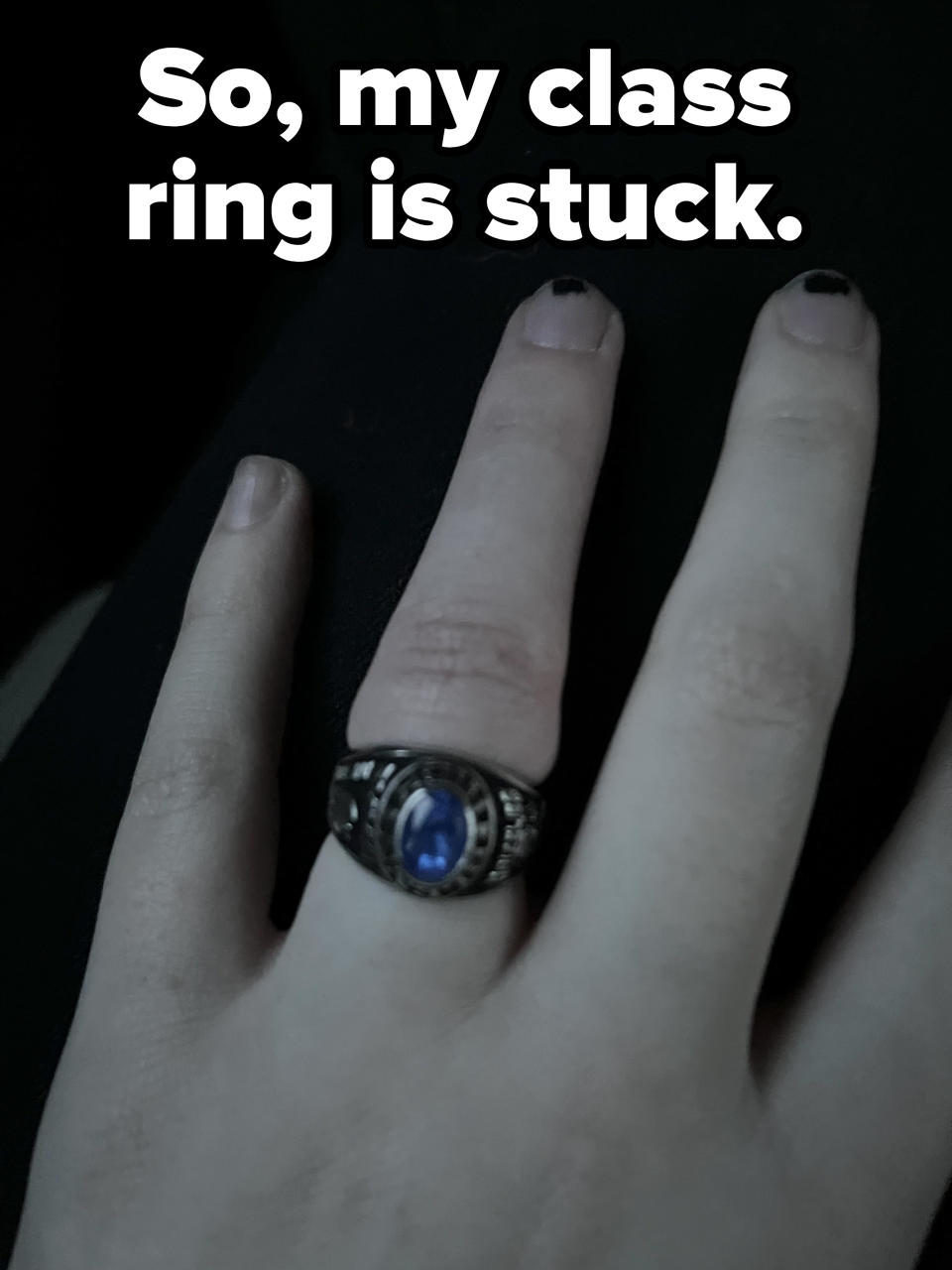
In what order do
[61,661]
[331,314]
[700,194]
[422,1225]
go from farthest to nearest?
[61,661] → [331,314] → [700,194] → [422,1225]

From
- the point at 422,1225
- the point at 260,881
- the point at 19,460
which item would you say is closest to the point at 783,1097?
the point at 422,1225

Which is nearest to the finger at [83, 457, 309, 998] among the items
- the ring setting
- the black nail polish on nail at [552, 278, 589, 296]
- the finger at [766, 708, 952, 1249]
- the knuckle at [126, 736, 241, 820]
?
the knuckle at [126, 736, 241, 820]

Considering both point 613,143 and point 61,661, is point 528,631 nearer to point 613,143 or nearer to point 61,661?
point 613,143

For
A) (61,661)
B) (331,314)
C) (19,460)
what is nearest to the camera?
(331,314)

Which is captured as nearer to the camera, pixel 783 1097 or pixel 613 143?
pixel 783 1097

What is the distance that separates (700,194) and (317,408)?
283mm

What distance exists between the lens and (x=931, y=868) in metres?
0.58

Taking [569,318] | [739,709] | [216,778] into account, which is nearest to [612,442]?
[569,318]

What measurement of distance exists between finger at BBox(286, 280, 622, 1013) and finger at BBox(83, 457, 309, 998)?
6cm

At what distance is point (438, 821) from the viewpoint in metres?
0.54

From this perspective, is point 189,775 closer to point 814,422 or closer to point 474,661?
point 474,661

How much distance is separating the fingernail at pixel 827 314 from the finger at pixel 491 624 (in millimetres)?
102

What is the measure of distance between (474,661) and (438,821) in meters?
0.09

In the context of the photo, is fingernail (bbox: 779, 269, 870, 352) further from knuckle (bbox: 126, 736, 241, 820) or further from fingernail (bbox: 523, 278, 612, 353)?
knuckle (bbox: 126, 736, 241, 820)
